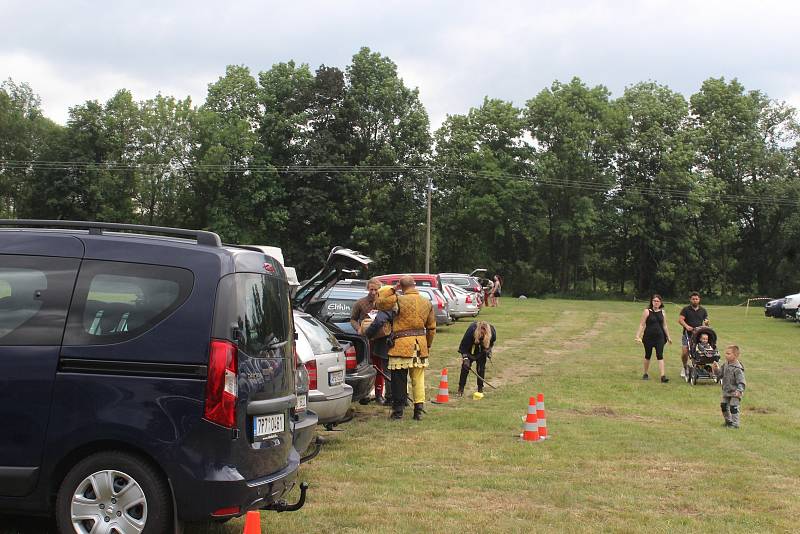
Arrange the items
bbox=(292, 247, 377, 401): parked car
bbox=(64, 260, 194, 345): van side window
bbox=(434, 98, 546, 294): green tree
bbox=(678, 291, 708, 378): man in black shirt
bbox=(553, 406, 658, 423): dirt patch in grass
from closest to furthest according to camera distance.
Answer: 1. bbox=(64, 260, 194, 345): van side window
2. bbox=(292, 247, 377, 401): parked car
3. bbox=(553, 406, 658, 423): dirt patch in grass
4. bbox=(678, 291, 708, 378): man in black shirt
5. bbox=(434, 98, 546, 294): green tree

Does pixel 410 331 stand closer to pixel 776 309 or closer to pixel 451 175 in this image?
pixel 776 309

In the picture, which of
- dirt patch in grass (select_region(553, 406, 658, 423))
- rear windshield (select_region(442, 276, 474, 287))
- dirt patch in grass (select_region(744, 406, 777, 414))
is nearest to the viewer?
dirt patch in grass (select_region(553, 406, 658, 423))

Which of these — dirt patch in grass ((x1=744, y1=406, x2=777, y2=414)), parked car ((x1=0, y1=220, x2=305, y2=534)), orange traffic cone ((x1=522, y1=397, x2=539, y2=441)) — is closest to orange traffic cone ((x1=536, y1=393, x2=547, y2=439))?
orange traffic cone ((x1=522, y1=397, x2=539, y2=441))

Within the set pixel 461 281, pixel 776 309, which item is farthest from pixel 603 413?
pixel 776 309

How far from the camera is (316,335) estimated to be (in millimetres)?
9555

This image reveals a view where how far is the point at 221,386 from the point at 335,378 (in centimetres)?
433

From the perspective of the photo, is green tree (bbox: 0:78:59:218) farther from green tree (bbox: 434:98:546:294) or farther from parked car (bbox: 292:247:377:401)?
parked car (bbox: 292:247:377:401)

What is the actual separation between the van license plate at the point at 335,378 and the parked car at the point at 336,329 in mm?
A: 1131

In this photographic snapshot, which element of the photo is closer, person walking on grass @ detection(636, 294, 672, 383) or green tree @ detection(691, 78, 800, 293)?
person walking on grass @ detection(636, 294, 672, 383)

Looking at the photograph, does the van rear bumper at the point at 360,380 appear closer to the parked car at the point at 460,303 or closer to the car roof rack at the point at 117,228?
the car roof rack at the point at 117,228

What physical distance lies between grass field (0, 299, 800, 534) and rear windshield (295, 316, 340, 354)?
1.12 meters

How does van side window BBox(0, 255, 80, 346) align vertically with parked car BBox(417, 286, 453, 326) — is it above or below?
above

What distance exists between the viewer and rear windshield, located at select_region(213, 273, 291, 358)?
5.21 meters

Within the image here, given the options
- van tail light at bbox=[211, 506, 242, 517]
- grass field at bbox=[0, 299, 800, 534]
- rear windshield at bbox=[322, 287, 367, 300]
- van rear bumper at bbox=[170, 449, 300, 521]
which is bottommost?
grass field at bbox=[0, 299, 800, 534]
